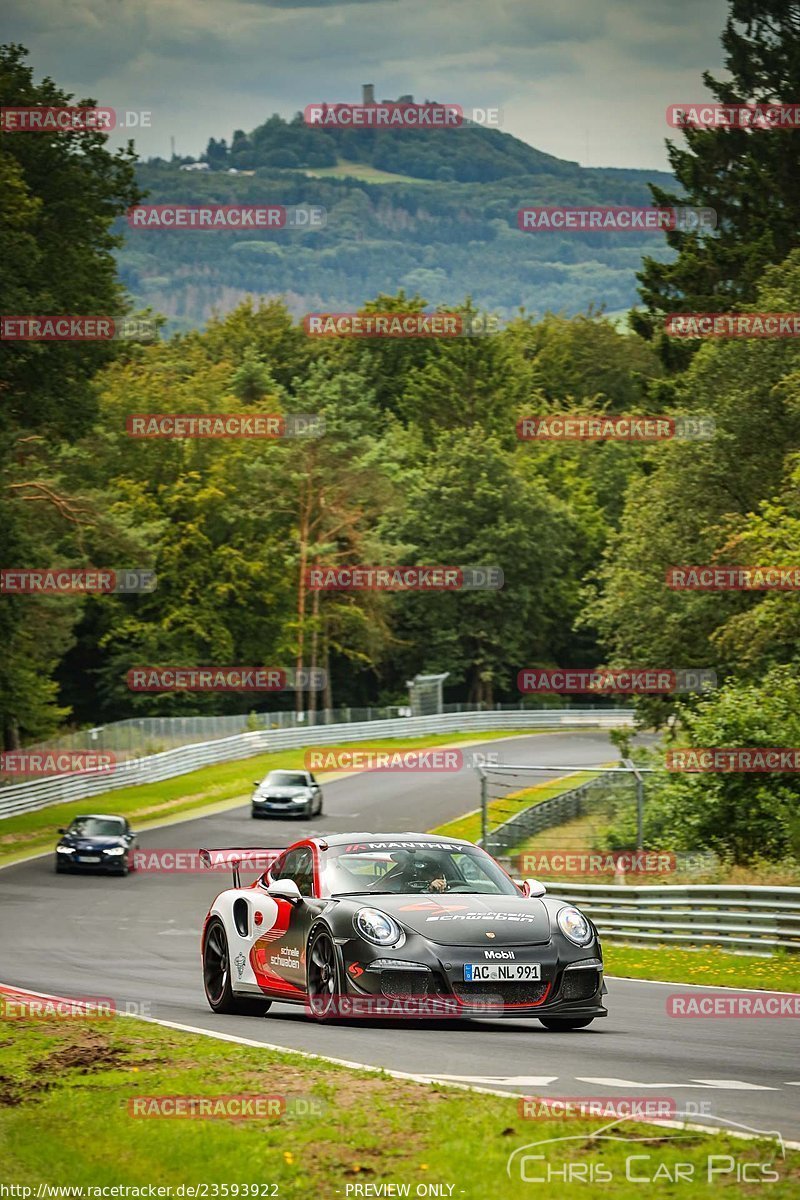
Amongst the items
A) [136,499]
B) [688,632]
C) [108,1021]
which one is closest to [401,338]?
[136,499]

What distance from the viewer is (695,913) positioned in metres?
22.2

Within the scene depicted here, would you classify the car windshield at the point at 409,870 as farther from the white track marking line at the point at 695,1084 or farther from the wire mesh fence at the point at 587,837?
the wire mesh fence at the point at 587,837

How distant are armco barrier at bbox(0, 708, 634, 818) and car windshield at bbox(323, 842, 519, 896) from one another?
3645 centimetres

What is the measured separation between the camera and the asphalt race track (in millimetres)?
9242

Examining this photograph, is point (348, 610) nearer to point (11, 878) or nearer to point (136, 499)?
point (136, 499)

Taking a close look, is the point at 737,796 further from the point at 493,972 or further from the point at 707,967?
the point at 493,972

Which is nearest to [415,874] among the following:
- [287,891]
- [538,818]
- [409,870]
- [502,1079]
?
[409,870]

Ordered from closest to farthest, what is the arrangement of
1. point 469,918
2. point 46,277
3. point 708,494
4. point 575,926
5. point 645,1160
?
point 645,1160
point 469,918
point 575,926
point 708,494
point 46,277

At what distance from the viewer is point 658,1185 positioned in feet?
22.2

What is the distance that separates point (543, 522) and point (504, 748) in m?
26.5

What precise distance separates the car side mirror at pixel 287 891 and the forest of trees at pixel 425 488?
455 inches

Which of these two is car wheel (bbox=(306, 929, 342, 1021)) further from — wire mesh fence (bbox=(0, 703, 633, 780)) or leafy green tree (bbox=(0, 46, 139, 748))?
wire mesh fence (bbox=(0, 703, 633, 780))

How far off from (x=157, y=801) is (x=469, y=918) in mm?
42950

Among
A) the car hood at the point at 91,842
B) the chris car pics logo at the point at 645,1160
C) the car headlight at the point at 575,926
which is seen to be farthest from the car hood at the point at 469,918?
the car hood at the point at 91,842
